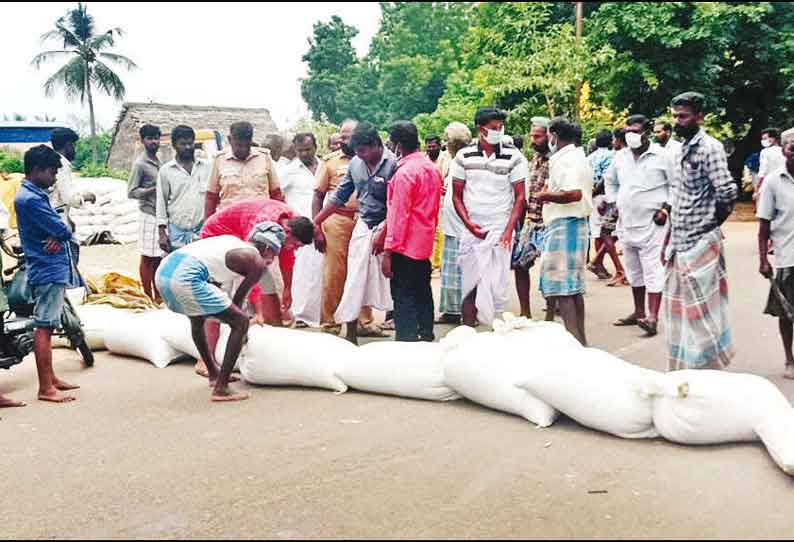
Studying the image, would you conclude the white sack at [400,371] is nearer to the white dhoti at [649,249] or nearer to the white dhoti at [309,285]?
the white dhoti at [309,285]

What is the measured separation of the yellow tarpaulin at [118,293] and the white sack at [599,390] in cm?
389

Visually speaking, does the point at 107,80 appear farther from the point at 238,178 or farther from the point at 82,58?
the point at 238,178

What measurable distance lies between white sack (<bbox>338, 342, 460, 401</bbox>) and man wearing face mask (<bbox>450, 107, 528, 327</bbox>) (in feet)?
6.24

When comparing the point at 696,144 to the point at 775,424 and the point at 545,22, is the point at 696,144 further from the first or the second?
the point at 545,22

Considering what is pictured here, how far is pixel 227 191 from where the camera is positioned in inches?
279

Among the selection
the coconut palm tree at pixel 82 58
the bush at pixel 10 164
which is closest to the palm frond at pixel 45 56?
the coconut palm tree at pixel 82 58

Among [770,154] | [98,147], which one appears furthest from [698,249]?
[98,147]

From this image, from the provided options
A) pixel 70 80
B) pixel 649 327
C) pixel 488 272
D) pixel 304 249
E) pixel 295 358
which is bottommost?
pixel 649 327

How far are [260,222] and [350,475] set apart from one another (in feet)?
7.05

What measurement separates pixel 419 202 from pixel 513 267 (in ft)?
5.76

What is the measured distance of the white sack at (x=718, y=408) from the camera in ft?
13.9

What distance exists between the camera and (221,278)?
541 centimetres

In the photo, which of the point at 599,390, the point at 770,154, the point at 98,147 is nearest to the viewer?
the point at 599,390

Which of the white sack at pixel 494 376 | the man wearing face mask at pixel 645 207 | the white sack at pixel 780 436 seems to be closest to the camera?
the white sack at pixel 780 436
